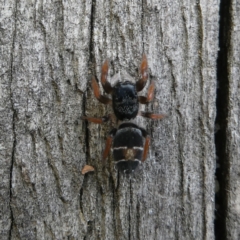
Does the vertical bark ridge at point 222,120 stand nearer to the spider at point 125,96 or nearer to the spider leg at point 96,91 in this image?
the spider at point 125,96

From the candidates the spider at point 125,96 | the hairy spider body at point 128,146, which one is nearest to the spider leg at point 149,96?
the spider at point 125,96

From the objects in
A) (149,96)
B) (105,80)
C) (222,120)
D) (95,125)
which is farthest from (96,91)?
(222,120)

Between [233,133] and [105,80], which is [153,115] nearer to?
[105,80]

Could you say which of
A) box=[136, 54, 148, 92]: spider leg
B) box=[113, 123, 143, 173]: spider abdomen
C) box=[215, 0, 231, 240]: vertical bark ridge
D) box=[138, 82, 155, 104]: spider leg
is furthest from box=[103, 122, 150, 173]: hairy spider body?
box=[215, 0, 231, 240]: vertical bark ridge

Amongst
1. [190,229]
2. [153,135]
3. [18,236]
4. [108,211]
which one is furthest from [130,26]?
[18,236]

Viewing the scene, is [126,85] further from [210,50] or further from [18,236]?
[18,236]
